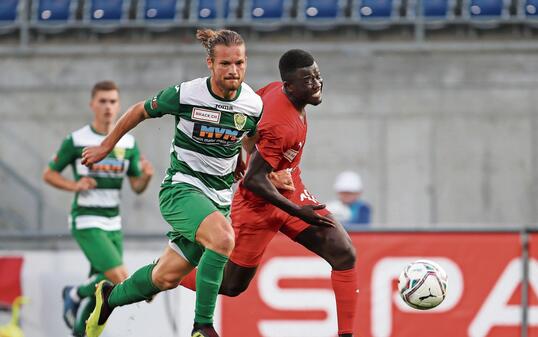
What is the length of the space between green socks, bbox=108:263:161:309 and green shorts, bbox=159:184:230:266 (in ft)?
0.92

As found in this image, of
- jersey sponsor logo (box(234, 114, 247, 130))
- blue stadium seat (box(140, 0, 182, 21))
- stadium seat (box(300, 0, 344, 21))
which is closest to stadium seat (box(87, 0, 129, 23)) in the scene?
blue stadium seat (box(140, 0, 182, 21))

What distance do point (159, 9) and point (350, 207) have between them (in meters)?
5.65

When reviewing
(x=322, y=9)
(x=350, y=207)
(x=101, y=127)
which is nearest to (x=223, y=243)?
(x=101, y=127)

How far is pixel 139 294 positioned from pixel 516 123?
9.10 meters

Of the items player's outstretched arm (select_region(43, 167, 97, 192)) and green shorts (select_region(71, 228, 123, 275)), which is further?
player's outstretched arm (select_region(43, 167, 97, 192))

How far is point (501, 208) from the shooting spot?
591 inches

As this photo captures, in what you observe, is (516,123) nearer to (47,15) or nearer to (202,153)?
(47,15)

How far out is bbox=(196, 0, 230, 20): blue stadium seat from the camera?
16345mm

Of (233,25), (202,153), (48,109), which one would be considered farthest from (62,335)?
(233,25)

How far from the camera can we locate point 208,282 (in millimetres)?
6805

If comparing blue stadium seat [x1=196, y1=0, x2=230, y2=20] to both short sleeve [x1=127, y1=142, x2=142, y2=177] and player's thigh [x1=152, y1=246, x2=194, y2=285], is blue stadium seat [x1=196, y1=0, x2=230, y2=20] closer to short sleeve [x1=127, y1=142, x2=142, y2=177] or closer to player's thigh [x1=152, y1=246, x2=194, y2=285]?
short sleeve [x1=127, y1=142, x2=142, y2=177]

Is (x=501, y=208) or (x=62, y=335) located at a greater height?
(x=501, y=208)

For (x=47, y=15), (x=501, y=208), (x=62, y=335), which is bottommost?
(x=62, y=335)

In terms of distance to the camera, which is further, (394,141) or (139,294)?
(394,141)
